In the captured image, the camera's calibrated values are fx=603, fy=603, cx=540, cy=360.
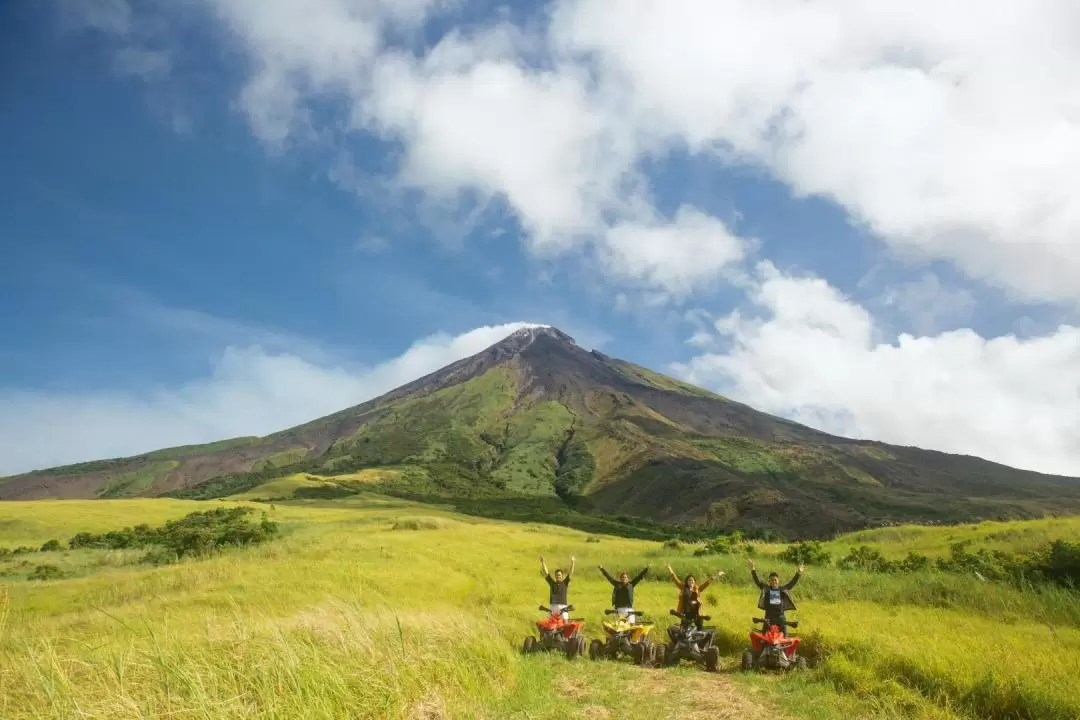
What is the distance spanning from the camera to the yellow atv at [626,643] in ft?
43.6

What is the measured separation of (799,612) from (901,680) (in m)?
7.42

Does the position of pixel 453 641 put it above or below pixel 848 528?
above

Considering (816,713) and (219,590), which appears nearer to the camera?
(816,713)

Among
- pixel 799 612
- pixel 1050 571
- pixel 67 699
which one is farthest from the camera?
pixel 1050 571

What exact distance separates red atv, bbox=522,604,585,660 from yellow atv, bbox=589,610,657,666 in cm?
50

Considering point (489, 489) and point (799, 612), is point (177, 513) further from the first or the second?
point (489, 489)

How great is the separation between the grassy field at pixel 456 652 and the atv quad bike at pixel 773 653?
56cm

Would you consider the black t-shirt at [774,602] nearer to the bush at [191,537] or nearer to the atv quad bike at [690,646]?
the atv quad bike at [690,646]

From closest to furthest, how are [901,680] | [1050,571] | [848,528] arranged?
[901,680] < [1050,571] < [848,528]

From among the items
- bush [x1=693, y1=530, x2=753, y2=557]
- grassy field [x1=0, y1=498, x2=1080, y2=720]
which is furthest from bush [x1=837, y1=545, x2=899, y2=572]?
bush [x1=693, y1=530, x2=753, y2=557]

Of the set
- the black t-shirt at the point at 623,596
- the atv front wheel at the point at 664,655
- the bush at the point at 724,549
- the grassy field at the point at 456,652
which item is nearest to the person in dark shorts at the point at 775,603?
the grassy field at the point at 456,652

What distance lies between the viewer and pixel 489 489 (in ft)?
563

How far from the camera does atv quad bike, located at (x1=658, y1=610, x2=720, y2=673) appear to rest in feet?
41.7

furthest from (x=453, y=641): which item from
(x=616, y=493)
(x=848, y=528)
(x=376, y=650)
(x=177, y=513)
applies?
(x=616, y=493)
